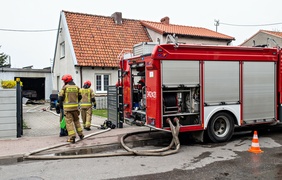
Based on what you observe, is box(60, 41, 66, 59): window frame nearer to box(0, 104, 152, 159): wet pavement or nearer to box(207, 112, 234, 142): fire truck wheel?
box(0, 104, 152, 159): wet pavement

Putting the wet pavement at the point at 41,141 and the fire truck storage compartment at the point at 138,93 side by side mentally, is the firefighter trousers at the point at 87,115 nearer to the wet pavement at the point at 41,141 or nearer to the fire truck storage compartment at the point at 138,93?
the wet pavement at the point at 41,141

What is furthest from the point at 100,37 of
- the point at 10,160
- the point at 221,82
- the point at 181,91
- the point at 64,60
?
the point at 10,160

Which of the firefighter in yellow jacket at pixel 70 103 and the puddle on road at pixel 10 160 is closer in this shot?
the puddle on road at pixel 10 160

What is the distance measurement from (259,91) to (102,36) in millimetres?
13130

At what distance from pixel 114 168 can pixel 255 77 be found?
4.97 m

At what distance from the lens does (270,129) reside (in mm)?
9758

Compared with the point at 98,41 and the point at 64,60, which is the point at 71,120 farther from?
the point at 64,60

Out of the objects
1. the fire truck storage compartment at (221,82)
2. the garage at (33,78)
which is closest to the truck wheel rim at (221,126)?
the fire truck storage compartment at (221,82)

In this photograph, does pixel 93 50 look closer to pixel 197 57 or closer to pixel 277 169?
pixel 197 57

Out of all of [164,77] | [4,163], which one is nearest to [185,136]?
[164,77]

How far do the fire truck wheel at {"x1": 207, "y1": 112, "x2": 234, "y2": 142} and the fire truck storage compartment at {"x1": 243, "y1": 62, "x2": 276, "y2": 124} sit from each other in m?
0.53

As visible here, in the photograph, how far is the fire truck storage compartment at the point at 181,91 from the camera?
6.94 meters

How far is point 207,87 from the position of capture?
7355 millimetres

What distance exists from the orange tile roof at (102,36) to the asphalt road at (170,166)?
37.0 feet
